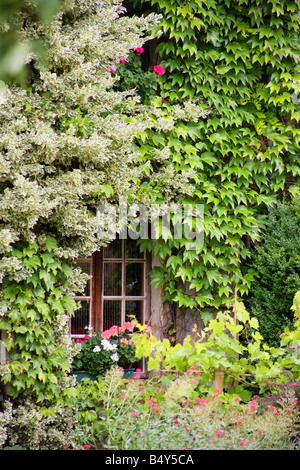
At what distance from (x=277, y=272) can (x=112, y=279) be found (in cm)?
158

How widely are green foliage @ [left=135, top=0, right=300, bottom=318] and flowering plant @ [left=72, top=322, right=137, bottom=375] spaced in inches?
23.8

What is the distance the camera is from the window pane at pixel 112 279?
15.3 feet

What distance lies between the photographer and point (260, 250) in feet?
14.8

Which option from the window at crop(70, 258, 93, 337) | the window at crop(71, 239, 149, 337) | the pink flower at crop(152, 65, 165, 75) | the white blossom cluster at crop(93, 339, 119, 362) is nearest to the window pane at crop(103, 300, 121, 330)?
the window at crop(71, 239, 149, 337)

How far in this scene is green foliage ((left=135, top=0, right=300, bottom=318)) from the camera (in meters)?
4.30

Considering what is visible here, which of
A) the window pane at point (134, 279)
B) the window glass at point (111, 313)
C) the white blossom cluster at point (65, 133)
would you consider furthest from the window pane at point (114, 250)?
the white blossom cluster at point (65, 133)

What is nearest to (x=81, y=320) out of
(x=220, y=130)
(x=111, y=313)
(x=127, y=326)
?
(x=111, y=313)

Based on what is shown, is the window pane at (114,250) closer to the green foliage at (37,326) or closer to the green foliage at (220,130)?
the green foliage at (220,130)

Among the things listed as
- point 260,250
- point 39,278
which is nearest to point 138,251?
point 260,250

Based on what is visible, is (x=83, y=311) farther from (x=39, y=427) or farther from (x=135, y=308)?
(x=39, y=427)

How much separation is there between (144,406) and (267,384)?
2.72 feet

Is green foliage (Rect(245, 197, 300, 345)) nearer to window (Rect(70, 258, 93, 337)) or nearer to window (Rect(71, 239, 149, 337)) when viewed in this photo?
window (Rect(71, 239, 149, 337))

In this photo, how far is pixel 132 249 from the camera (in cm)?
473
